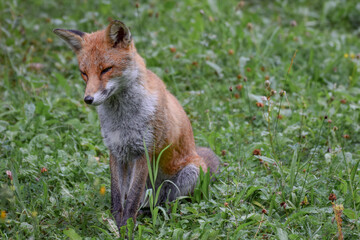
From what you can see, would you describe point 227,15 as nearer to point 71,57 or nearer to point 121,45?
point 71,57

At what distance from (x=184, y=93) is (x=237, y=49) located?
1.77 m

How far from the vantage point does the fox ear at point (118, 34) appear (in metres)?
4.47

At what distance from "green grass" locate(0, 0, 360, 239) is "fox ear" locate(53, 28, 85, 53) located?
1.48 meters

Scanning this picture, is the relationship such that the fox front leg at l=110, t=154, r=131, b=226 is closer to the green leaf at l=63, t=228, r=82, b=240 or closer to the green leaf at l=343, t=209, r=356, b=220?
the green leaf at l=63, t=228, r=82, b=240

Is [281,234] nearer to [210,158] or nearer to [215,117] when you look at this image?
[210,158]

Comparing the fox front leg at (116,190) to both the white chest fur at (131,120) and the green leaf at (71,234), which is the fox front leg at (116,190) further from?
the green leaf at (71,234)

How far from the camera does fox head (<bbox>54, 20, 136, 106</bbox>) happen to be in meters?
4.34

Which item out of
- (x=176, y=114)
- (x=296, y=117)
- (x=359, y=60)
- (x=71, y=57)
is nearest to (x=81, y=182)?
(x=176, y=114)

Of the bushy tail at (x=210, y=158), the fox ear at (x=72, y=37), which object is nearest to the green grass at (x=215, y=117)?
the bushy tail at (x=210, y=158)

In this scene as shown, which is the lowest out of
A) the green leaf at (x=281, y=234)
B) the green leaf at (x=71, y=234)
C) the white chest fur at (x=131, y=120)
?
the green leaf at (x=281, y=234)

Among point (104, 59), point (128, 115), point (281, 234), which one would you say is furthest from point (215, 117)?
point (281, 234)

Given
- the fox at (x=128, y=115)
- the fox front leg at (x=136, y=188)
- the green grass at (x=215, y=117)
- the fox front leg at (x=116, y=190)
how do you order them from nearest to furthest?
the fox at (x=128, y=115) < the green grass at (x=215, y=117) < the fox front leg at (x=136, y=188) < the fox front leg at (x=116, y=190)

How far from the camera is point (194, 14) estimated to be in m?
9.84

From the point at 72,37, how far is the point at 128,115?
1.04m
